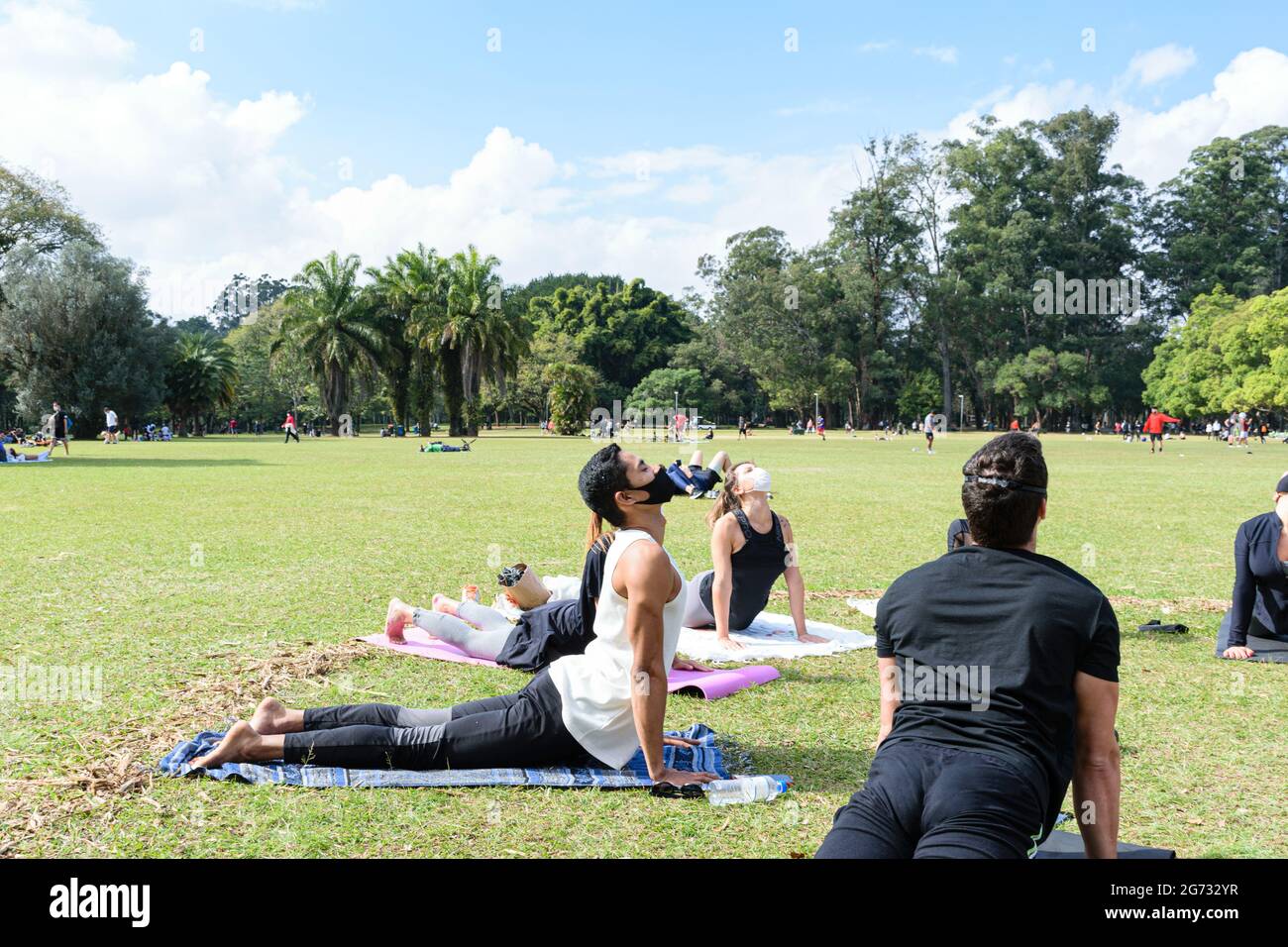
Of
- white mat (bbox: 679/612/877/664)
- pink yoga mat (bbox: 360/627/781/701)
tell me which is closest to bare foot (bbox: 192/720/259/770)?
pink yoga mat (bbox: 360/627/781/701)

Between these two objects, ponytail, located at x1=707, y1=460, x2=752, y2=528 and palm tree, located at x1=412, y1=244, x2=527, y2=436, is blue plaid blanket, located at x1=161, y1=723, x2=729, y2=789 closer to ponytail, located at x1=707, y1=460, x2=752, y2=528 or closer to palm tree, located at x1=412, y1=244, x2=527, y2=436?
ponytail, located at x1=707, y1=460, x2=752, y2=528

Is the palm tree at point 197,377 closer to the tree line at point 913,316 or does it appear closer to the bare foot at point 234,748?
the tree line at point 913,316

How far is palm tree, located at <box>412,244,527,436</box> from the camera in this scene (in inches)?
2451

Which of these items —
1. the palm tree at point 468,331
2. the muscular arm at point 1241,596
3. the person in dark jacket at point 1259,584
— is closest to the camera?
the person in dark jacket at point 1259,584

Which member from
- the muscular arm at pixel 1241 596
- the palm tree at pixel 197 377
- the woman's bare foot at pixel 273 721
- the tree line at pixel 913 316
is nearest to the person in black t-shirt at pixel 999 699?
the woman's bare foot at pixel 273 721

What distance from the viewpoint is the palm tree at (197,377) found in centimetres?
7225

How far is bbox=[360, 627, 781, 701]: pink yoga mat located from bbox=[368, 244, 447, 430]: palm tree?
194 feet

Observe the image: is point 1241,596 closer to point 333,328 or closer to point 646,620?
point 646,620

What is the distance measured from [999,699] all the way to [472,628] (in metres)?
4.59

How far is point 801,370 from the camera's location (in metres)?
77.8

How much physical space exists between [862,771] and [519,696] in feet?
5.56

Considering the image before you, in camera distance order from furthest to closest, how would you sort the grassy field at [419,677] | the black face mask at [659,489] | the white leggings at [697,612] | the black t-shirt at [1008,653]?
the white leggings at [697,612], the black face mask at [659,489], the grassy field at [419,677], the black t-shirt at [1008,653]

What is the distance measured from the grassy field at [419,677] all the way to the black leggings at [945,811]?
1104 millimetres
